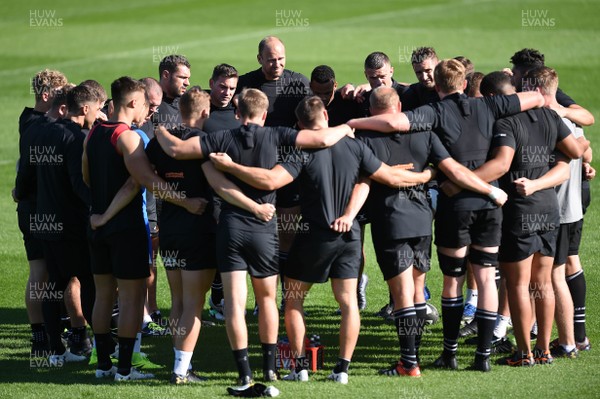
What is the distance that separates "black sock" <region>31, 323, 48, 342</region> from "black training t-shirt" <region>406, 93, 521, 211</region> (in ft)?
13.1

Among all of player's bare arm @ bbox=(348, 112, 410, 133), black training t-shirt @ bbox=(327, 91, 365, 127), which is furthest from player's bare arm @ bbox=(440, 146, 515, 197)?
black training t-shirt @ bbox=(327, 91, 365, 127)

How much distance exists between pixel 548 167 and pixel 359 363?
248 centimetres

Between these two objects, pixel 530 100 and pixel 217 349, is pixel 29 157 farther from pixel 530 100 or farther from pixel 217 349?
pixel 530 100

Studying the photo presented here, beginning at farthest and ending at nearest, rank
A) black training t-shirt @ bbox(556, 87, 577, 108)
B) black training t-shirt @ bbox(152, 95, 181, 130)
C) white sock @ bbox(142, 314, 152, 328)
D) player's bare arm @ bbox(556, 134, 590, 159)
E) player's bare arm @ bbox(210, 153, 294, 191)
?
black training t-shirt @ bbox(152, 95, 181, 130), white sock @ bbox(142, 314, 152, 328), black training t-shirt @ bbox(556, 87, 577, 108), player's bare arm @ bbox(556, 134, 590, 159), player's bare arm @ bbox(210, 153, 294, 191)

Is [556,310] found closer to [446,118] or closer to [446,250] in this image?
[446,250]

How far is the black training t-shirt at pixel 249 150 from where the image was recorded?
316 inches

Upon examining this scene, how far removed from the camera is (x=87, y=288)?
9062 millimetres

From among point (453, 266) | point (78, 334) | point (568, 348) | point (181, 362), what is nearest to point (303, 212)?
point (453, 266)

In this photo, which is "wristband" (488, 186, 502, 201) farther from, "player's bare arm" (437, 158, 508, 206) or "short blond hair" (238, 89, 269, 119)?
"short blond hair" (238, 89, 269, 119)

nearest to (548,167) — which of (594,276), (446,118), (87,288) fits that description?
(446,118)

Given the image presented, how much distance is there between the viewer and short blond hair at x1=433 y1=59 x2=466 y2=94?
864cm

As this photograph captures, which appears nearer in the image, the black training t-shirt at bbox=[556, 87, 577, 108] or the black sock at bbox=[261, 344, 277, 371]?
the black sock at bbox=[261, 344, 277, 371]

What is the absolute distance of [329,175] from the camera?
8133 mm

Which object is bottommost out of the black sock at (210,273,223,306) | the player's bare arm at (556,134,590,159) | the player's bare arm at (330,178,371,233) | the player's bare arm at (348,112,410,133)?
the black sock at (210,273,223,306)
